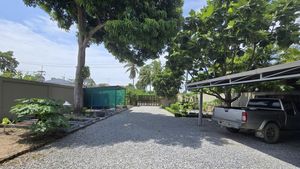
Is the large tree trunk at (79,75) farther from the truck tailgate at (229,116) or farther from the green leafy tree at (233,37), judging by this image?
the truck tailgate at (229,116)

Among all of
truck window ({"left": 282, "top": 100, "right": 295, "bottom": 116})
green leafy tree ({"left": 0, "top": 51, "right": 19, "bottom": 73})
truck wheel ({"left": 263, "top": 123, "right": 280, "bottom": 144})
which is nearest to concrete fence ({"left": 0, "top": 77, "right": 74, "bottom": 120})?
truck wheel ({"left": 263, "top": 123, "right": 280, "bottom": 144})

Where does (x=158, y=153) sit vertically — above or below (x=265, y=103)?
below

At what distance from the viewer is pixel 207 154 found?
5.98 meters

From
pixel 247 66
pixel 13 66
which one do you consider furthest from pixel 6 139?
pixel 13 66

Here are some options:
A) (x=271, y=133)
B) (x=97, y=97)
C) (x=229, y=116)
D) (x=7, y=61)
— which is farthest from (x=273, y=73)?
(x=7, y=61)

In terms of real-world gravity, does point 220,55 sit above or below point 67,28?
below

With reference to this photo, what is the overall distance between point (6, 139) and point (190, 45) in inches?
337

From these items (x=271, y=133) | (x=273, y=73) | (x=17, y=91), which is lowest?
(x=271, y=133)

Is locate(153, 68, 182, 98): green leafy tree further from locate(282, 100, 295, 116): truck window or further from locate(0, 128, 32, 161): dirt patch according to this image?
locate(0, 128, 32, 161): dirt patch

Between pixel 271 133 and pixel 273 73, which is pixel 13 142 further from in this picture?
pixel 271 133

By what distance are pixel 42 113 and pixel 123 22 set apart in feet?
19.1

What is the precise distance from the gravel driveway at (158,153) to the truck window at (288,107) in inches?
42.4

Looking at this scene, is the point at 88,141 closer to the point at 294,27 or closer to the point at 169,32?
the point at 169,32

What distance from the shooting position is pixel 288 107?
810 centimetres
